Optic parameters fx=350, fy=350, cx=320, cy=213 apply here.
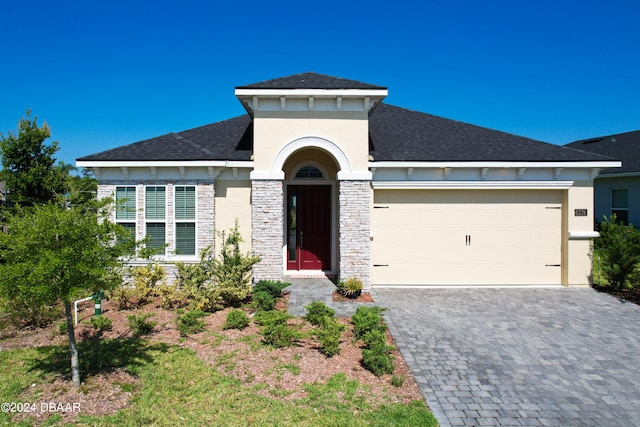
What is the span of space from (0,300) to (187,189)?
5.57 m

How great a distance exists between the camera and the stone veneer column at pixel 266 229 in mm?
9789

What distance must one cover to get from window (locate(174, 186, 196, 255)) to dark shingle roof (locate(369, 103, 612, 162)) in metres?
5.49

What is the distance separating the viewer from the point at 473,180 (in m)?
10.4

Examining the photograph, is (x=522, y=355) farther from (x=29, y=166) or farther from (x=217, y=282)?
(x=29, y=166)

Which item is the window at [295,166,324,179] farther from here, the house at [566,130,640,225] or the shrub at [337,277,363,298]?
the house at [566,130,640,225]

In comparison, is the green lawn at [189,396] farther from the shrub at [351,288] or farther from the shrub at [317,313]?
the shrub at [351,288]

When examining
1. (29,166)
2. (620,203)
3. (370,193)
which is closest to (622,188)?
(620,203)

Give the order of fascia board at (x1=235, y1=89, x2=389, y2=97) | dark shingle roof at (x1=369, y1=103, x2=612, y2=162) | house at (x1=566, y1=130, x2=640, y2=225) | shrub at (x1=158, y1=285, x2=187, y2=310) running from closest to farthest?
shrub at (x1=158, y1=285, x2=187, y2=310) → fascia board at (x1=235, y1=89, x2=389, y2=97) → dark shingle roof at (x1=369, y1=103, x2=612, y2=162) → house at (x1=566, y1=130, x2=640, y2=225)

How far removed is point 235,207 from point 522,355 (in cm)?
791

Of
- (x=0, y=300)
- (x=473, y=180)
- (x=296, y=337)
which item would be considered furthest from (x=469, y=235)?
(x=0, y=300)

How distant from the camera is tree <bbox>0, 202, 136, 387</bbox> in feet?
13.9

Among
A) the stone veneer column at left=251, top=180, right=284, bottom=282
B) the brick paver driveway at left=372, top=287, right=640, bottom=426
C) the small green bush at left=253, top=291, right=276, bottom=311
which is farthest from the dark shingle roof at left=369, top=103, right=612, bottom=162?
the small green bush at left=253, top=291, right=276, bottom=311

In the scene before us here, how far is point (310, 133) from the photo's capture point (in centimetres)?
984

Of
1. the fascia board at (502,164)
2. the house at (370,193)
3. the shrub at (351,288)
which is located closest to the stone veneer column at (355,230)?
the house at (370,193)
